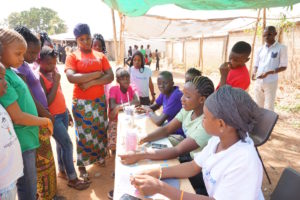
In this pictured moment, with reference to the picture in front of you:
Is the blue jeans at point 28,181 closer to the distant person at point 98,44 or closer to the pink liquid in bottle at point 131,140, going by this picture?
the pink liquid in bottle at point 131,140

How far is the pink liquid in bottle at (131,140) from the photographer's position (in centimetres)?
177

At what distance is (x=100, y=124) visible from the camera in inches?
120

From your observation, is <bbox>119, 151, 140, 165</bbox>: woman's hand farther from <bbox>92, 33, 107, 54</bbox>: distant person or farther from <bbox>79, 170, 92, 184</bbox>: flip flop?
<bbox>92, 33, 107, 54</bbox>: distant person

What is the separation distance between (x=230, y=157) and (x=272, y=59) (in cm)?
389

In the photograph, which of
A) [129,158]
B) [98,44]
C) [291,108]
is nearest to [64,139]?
[129,158]

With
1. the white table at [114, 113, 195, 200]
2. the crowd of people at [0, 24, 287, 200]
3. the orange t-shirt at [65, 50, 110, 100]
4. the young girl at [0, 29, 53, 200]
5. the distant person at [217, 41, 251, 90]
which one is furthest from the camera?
the distant person at [217, 41, 251, 90]

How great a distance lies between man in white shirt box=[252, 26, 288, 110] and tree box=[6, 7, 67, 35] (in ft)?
173

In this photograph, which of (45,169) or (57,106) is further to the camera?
(57,106)

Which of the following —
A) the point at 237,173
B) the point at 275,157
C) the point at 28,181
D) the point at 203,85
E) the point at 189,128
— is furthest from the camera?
the point at 275,157

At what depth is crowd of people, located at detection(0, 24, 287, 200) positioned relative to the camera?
1.20m

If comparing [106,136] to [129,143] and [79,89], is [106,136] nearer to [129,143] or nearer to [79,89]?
[79,89]

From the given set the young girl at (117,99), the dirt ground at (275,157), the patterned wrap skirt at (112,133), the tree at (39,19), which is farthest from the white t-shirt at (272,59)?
the tree at (39,19)

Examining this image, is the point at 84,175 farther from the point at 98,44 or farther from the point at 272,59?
the point at 272,59

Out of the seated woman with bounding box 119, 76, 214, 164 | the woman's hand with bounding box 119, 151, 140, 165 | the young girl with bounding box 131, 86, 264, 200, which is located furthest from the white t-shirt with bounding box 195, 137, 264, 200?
the woman's hand with bounding box 119, 151, 140, 165
